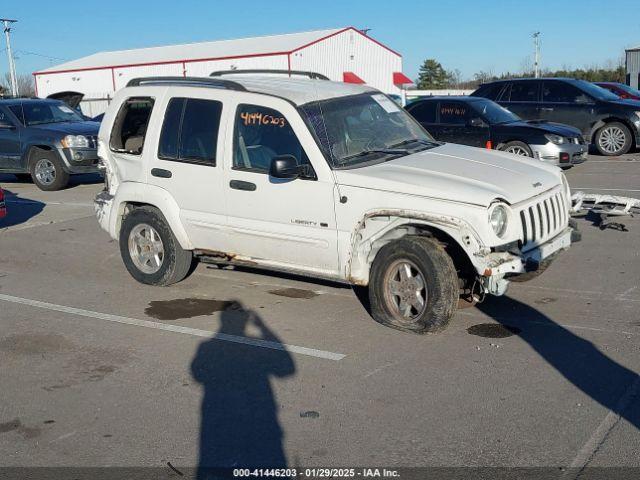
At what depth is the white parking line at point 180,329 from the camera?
586 centimetres

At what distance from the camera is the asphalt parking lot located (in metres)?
4.35

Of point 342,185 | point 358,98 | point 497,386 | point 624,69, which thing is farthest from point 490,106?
point 624,69

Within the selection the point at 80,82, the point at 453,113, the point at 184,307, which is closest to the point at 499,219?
the point at 184,307

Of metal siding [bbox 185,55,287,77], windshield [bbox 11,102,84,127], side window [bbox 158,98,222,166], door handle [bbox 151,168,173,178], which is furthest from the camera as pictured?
metal siding [bbox 185,55,287,77]

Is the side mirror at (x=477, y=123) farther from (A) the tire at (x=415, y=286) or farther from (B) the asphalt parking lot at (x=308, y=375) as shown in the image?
(A) the tire at (x=415, y=286)

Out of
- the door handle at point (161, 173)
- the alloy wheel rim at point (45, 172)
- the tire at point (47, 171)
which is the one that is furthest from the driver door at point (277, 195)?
the alloy wheel rim at point (45, 172)

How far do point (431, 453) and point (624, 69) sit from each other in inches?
2076

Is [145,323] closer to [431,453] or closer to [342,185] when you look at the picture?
[342,185]

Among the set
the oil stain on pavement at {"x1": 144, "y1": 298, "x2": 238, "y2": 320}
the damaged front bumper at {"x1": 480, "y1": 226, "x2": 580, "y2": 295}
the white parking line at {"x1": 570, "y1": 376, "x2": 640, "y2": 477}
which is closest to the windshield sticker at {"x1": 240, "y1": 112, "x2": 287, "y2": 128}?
the oil stain on pavement at {"x1": 144, "y1": 298, "x2": 238, "y2": 320}

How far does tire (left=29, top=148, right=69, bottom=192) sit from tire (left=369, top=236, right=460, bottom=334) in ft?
36.4

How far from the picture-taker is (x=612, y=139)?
17562 millimetres

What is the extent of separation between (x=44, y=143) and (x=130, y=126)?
843cm

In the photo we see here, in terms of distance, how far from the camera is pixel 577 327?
6129 mm

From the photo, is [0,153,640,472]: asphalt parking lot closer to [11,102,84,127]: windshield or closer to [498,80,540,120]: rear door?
[11,102,84,127]: windshield
